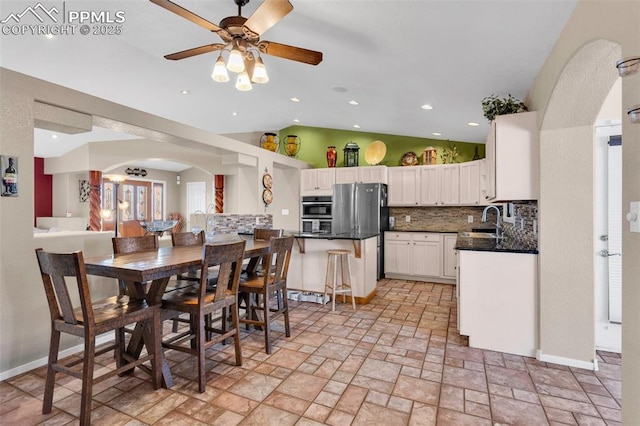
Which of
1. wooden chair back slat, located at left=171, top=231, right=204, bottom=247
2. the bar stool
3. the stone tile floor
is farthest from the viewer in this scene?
the bar stool

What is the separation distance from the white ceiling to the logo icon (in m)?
0.06

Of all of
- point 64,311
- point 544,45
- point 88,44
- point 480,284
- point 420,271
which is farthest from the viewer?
point 420,271

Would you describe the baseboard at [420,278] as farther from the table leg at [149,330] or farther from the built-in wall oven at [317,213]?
the table leg at [149,330]

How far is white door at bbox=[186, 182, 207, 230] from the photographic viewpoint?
10086 millimetres

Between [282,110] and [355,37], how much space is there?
315cm

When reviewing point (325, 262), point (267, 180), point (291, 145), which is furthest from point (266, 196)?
point (325, 262)

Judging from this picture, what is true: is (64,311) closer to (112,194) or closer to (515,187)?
(515,187)

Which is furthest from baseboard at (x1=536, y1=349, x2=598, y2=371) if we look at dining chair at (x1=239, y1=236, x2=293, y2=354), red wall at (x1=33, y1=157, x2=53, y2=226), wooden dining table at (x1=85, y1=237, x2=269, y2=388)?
red wall at (x1=33, y1=157, x2=53, y2=226)

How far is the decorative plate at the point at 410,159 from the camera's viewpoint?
6061 millimetres

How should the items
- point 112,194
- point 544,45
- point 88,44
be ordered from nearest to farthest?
point 544,45, point 88,44, point 112,194

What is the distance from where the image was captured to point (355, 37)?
8.83ft

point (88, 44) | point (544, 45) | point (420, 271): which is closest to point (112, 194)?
point (88, 44)

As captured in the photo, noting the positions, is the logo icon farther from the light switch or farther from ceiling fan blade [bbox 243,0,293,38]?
the light switch

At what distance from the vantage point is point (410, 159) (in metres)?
6.09
